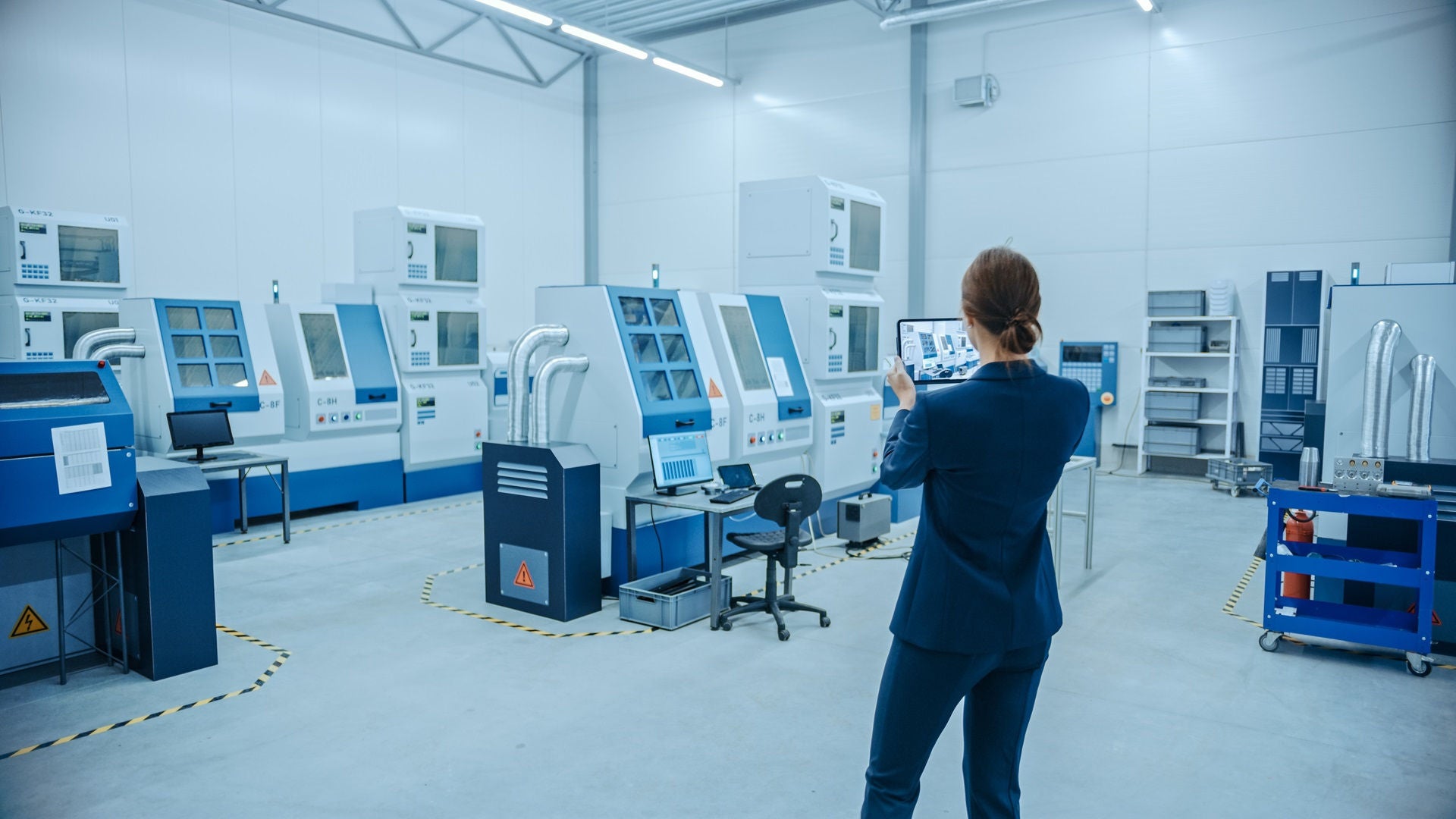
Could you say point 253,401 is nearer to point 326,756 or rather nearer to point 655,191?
point 326,756

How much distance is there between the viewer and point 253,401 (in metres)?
6.78

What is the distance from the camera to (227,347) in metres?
6.84

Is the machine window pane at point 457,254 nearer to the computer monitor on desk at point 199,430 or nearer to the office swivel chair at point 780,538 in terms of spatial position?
the computer monitor on desk at point 199,430

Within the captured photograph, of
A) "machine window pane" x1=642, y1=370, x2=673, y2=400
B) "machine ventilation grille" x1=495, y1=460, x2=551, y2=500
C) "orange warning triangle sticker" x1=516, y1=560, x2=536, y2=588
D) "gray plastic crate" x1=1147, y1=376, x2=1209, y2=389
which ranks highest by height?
"machine window pane" x1=642, y1=370, x2=673, y2=400

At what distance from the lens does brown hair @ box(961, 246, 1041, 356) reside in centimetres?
187

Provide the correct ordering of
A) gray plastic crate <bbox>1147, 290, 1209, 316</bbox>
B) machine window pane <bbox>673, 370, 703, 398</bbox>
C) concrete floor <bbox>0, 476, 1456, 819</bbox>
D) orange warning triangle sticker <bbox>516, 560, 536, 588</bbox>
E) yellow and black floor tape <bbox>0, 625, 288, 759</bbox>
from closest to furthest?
concrete floor <bbox>0, 476, 1456, 819</bbox>
yellow and black floor tape <bbox>0, 625, 288, 759</bbox>
orange warning triangle sticker <bbox>516, 560, 536, 588</bbox>
machine window pane <bbox>673, 370, 703, 398</bbox>
gray plastic crate <bbox>1147, 290, 1209, 316</bbox>

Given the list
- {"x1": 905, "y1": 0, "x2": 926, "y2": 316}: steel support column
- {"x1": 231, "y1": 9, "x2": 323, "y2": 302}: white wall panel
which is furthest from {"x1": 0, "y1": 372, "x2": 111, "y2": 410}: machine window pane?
{"x1": 905, "y1": 0, "x2": 926, "y2": 316}: steel support column

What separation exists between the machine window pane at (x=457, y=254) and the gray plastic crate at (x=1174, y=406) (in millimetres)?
6708

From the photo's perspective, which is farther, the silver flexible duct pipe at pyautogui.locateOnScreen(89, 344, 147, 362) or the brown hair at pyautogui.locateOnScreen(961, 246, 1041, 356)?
the silver flexible duct pipe at pyautogui.locateOnScreen(89, 344, 147, 362)

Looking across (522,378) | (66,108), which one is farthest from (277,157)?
(522,378)

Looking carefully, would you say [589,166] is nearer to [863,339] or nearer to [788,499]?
[863,339]

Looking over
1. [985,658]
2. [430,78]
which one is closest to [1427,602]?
[985,658]

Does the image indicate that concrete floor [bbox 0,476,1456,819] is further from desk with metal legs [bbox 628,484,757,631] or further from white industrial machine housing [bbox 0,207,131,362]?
white industrial machine housing [bbox 0,207,131,362]

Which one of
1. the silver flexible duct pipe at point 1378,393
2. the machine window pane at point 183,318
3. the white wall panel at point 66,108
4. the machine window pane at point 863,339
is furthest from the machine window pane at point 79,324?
the silver flexible duct pipe at point 1378,393
